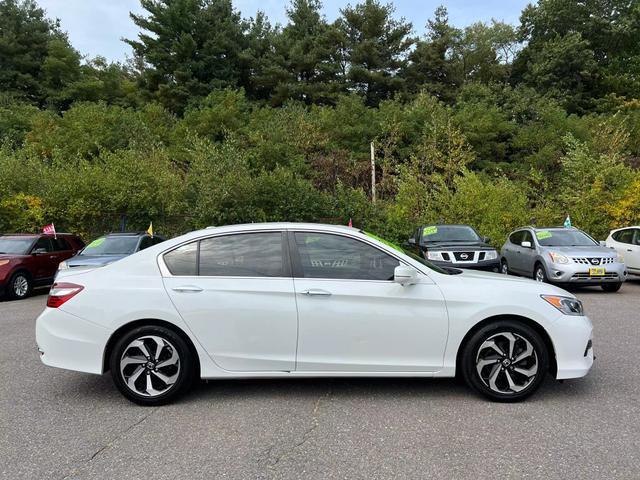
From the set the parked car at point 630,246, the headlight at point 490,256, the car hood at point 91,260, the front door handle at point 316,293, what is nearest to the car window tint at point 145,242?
the car hood at point 91,260

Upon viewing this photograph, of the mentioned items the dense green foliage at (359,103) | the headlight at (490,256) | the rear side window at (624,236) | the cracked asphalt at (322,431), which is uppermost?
Result: the dense green foliage at (359,103)

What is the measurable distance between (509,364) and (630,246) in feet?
35.4

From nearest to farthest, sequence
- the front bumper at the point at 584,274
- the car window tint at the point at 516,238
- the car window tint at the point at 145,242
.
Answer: the front bumper at the point at 584,274
the car window tint at the point at 145,242
the car window tint at the point at 516,238

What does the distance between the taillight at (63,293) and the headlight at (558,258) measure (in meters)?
10.2

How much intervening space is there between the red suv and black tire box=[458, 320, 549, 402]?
1159 cm

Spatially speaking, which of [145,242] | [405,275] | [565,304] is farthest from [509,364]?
[145,242]

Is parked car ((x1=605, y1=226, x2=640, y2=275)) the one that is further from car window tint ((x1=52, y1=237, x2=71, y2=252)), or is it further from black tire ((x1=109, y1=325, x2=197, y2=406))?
car window tint ((x1=52, y1=237, x2=71, y2=252))

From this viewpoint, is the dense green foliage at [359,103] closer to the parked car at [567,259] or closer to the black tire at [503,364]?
the parked car at [567,259]

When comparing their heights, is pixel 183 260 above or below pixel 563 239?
above

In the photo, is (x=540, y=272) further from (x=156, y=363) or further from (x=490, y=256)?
(x=156, y=363)

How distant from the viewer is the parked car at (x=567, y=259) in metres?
11.2

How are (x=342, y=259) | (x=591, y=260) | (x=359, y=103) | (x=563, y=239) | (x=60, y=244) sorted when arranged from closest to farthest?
(x=342, y=259) < (x=591, y=260) < (x=563, y=239) < (x=60, y=244) < (x=359, y=103)

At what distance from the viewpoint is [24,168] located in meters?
19.7

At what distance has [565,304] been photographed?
4.56 metres
